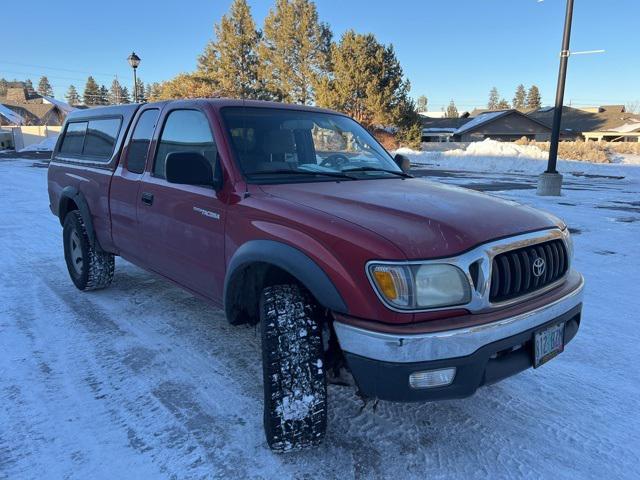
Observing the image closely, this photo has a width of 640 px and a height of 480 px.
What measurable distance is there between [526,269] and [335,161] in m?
1.65

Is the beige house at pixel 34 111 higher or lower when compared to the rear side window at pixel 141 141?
higher

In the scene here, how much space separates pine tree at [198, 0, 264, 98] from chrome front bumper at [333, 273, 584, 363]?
135 feet

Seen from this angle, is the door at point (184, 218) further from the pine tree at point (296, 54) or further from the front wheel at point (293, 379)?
the pine tree at point (296, 54)

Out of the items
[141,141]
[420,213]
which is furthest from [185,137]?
[420,213]

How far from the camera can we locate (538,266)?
2525mm

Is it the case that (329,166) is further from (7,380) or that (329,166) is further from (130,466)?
(7,380)

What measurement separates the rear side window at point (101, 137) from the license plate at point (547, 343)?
3.77m

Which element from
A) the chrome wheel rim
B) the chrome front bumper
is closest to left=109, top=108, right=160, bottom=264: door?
the chrome wheel rim

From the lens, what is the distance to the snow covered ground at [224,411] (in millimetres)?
2406

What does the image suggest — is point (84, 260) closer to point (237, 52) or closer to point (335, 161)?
point (335, 161)

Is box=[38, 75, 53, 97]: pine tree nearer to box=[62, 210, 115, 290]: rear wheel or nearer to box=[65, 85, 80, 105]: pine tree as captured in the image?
box=[65, 85, 80, 105]: pine tree

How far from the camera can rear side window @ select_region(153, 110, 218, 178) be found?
10.8 ft

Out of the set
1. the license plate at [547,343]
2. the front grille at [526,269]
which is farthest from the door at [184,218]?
the license plate at [547,343]

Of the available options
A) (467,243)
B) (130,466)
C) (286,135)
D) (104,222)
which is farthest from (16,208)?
(467,243)
